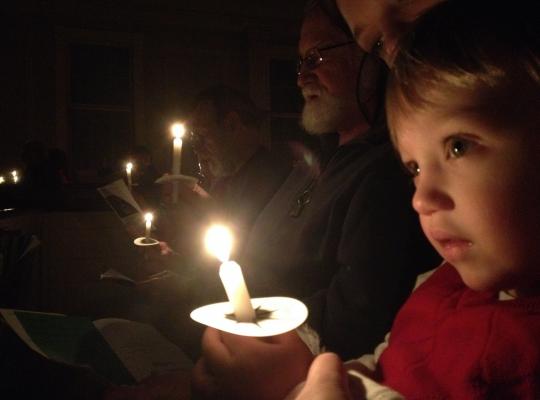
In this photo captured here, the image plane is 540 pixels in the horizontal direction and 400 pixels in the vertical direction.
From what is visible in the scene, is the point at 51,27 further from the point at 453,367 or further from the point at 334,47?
the point at 453,367

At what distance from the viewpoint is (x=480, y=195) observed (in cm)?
49

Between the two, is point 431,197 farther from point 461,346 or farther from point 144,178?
point 144,178

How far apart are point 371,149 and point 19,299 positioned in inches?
37.1

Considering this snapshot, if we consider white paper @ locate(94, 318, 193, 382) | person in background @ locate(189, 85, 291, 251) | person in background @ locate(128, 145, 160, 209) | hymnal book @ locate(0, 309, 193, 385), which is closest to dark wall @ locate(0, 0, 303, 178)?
person in background @ locate(128, 145, 160, 209)

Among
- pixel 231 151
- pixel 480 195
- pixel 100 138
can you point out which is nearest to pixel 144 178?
pixel 100 138

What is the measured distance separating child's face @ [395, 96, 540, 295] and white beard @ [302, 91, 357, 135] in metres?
0.84

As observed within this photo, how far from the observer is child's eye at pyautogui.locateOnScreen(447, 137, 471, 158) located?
0.50 m

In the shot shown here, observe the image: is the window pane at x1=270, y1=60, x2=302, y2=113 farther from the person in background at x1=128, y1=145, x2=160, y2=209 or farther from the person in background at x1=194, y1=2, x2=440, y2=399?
the person in background at x1=194, y1=2, x2=440, y2=399

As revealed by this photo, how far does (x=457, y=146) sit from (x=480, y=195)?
6 cm

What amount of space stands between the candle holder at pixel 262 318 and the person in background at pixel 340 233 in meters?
0.05

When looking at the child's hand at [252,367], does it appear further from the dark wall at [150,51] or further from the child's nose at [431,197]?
the dark wall at [150,51]

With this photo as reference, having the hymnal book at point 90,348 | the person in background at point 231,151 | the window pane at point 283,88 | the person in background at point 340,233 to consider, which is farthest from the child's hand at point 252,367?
the window pane at point 283,88

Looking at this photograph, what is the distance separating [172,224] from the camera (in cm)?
206

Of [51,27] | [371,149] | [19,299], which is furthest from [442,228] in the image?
[51,27]
